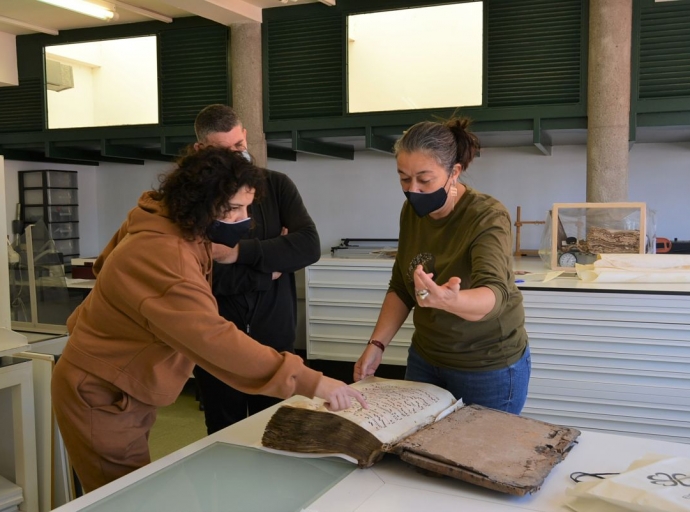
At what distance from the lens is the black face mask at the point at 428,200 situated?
1800 millimetres

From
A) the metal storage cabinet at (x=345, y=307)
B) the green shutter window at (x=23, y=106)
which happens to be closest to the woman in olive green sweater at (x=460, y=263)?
the metal storage cabinet at (x=345, y=307)

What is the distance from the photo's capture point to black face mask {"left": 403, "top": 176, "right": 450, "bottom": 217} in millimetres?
1800

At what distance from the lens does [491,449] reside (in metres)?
1.39

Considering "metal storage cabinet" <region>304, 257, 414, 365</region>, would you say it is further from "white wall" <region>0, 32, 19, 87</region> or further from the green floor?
"white wall" <region>0, 32, 19, 87</region>

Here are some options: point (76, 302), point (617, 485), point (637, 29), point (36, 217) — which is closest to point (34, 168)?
point (36, 217)

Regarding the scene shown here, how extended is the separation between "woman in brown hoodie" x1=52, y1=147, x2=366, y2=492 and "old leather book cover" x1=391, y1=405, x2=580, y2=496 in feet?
0.59

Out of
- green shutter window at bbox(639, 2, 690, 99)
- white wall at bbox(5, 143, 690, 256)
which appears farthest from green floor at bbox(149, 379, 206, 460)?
green shutter window at bbox(639, 2, 690, 99)

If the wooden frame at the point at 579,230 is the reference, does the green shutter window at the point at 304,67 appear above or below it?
above

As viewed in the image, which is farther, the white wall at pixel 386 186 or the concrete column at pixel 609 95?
the white wall at pixel 386 186

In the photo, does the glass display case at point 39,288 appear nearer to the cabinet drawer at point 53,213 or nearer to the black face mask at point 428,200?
the black face mask at point 428,200

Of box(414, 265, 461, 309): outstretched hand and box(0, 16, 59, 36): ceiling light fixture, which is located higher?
box(0, 16, 59, 36): ceiling light fixture

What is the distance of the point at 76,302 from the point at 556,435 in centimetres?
348

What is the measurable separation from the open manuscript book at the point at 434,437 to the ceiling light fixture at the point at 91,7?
4.16m

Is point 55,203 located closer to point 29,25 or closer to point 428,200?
point 29,25
